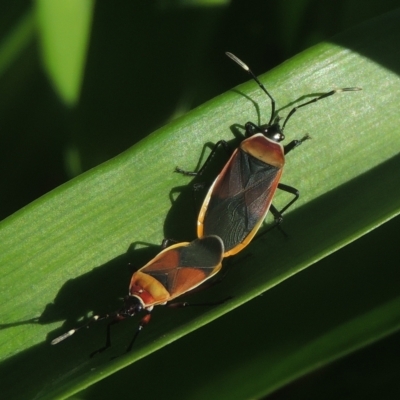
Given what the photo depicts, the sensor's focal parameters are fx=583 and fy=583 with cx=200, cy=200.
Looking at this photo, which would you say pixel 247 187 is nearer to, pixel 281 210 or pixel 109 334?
pixel 281 210

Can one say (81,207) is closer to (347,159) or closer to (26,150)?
(26,150)

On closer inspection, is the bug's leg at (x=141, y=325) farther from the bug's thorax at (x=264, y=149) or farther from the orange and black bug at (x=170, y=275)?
the bug's thorax at (x=264, y=149)

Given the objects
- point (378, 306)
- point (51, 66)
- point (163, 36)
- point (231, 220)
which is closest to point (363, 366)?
point (378, 306)

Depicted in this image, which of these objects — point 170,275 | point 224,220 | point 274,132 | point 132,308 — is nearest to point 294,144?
point 274,132

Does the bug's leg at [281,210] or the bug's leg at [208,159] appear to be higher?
the bug's leg at [208,159]

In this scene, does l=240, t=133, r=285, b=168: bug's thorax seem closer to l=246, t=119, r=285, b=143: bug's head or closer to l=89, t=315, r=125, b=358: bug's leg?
l=246, t=119, r=285, b=143: bug's head

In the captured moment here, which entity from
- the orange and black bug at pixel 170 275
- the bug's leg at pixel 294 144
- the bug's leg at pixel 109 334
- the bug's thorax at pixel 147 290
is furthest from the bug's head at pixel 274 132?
the bug's leg at pixel 109 334
